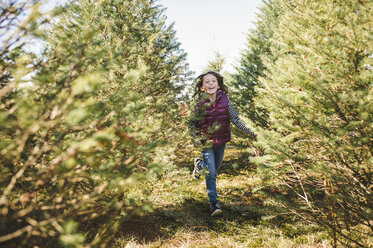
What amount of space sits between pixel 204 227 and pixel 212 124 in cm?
163

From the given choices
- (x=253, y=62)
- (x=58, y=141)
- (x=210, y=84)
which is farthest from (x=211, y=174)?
(x=253, y=62)

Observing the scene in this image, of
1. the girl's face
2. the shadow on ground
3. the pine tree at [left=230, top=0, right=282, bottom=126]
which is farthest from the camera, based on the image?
the pine tree at [left=230, top=0, right=282, bottom=126]

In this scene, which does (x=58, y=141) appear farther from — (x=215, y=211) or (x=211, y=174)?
(x=215, y=211)

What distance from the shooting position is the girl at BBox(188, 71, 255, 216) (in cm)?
326

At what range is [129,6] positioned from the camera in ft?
13.9

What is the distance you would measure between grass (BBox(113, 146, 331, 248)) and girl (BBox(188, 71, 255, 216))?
327mm

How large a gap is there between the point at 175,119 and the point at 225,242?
1.94 m

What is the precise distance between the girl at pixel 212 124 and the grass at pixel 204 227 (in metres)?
0.33

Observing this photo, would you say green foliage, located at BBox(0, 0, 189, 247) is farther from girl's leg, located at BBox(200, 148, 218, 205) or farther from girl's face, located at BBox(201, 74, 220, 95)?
girl's face, located at BBox(201, 74, 220, 95)

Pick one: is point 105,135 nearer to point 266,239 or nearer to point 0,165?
point 0,165

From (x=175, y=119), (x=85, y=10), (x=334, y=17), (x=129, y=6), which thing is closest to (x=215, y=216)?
(x=175, y=119)

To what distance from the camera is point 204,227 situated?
302 cm

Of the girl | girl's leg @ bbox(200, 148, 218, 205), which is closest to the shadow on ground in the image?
the girl

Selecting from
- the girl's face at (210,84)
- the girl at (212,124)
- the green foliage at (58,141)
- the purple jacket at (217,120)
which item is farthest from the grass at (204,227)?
the girl's face at (210,84)
